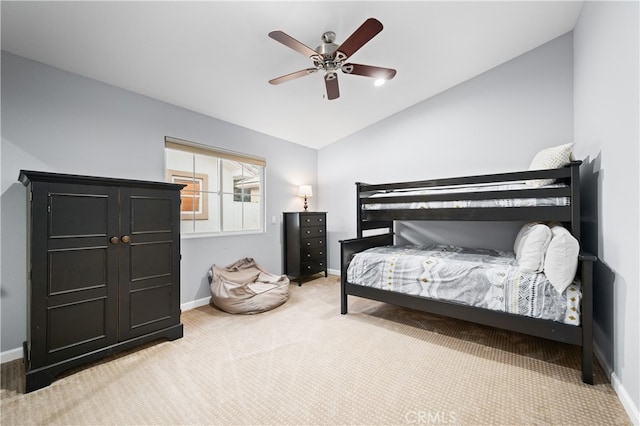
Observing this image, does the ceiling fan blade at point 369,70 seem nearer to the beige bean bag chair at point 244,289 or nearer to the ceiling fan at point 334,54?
the ceiling fan at point 334,54

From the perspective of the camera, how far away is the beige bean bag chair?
2768mm

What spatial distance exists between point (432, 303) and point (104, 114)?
335cm

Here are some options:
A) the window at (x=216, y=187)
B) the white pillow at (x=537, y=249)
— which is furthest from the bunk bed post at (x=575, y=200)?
the window at (x=216, y=187)

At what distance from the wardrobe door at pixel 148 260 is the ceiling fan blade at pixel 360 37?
5.82ft

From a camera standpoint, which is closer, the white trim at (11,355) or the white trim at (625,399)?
the white trim at (625,399)

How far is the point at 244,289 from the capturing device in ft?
9.31

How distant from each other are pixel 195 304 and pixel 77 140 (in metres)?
1.94

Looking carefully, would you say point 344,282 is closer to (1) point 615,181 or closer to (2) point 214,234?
(2) point 214,234

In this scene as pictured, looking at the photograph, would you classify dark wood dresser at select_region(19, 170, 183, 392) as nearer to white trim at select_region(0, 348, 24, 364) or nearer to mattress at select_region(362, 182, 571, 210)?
white trim at select_region(0, 348, 24, 364)

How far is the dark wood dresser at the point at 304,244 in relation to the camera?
3.84 metres

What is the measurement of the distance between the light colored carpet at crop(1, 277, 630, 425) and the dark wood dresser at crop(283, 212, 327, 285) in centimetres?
148

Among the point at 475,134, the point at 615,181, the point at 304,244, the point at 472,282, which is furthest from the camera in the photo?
the point at 304,244

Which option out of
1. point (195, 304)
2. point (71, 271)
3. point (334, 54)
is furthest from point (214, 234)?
point (334, 54)

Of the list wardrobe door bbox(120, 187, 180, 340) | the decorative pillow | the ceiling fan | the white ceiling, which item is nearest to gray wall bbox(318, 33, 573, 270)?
the white ceiling
